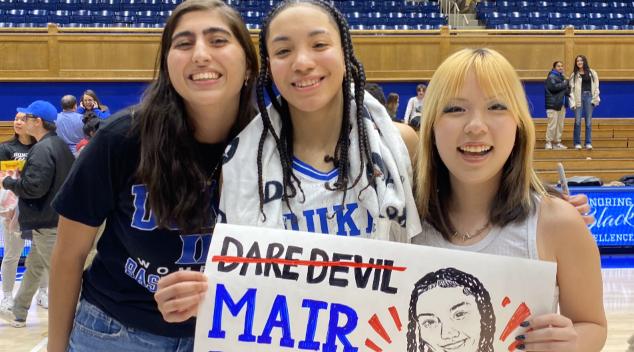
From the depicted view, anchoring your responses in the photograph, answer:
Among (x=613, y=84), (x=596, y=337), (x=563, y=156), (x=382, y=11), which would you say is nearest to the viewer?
(x=596, y=337)

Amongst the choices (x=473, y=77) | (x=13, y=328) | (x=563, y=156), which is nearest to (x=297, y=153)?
(x=473, y=77)

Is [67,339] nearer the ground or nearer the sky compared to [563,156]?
nearer the sky

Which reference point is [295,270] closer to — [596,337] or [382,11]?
[596,337]

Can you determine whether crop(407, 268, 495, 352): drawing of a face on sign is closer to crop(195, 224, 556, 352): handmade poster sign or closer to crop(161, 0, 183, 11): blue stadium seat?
crop(195, 224, 556, 352): handmade poster sign

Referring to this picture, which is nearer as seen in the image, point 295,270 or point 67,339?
point 295,270

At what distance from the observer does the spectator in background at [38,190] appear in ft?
15.9

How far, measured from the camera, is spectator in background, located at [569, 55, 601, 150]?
10.9 m

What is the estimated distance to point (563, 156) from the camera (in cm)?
1070

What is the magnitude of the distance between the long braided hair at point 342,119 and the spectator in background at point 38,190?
11.9ft

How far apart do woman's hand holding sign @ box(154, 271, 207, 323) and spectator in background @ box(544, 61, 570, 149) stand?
1009cm

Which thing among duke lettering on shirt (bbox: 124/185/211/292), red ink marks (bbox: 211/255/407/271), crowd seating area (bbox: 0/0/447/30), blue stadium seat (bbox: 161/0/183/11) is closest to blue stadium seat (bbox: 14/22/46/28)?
crowd seating area (bbox: 0/0/447/30)

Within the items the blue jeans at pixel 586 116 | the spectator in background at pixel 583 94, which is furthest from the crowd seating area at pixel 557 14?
the blue jeans at pixel 586 116

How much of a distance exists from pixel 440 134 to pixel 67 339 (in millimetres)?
1010

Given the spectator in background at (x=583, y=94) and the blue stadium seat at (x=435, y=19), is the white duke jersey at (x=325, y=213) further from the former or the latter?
the blue stadium seat at (x=435, y=19)
